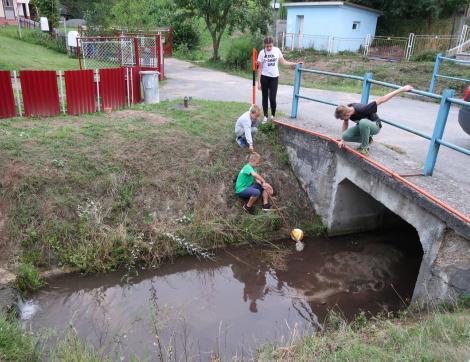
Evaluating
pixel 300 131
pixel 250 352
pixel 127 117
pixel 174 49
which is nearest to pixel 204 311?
pixel 250 352

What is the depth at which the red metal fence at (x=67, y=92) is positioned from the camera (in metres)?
8.77

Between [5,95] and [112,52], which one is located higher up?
[112,52]

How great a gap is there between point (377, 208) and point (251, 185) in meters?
2.70

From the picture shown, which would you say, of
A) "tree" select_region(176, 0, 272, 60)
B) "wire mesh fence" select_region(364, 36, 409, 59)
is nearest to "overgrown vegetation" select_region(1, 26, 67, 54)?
"tree" select_region(176, 0, 272, 60)

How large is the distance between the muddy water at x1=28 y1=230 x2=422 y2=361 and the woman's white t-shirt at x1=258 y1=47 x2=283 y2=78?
3.52m

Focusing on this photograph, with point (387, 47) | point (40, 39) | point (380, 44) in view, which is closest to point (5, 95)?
point (40, 39)

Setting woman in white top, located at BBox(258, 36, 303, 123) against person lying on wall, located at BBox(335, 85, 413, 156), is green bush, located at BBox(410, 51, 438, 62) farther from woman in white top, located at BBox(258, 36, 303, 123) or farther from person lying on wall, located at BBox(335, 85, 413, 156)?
person lying on wall, located at BBox(335, 85, 413, 156)

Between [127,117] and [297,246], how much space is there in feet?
16.2

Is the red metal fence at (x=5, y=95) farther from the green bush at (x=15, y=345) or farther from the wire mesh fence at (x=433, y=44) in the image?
the wire mesh fence at (x=433, y=44)

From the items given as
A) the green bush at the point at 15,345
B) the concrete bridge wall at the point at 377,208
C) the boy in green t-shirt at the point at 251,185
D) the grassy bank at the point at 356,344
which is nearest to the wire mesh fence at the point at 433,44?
the concrete bridge wall at the point at 377,208

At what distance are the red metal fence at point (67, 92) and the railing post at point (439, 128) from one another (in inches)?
299

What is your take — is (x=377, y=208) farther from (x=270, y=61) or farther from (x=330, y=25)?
(x=330, y=25)

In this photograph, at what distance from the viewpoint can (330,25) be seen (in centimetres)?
2342

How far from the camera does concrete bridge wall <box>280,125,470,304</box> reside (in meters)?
4.93
